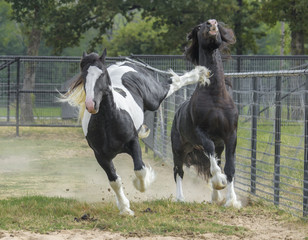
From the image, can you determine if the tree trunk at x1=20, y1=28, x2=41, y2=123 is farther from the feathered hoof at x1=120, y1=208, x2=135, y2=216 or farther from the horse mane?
the feathered hoof at x1=120, y1=208, x2=135, y2=216

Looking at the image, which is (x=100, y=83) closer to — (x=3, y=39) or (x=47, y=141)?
(x=47, y=141)

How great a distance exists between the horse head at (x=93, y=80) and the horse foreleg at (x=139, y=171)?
841 millimetres

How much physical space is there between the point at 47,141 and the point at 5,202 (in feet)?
31.1

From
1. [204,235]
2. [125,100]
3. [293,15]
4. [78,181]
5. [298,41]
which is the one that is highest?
[293,15]

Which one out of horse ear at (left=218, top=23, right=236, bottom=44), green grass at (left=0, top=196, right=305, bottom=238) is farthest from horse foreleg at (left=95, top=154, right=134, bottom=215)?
horse ear at (left=218, top=23, right=236, bottom=44)

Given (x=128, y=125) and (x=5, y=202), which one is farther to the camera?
(x=5, y=202)

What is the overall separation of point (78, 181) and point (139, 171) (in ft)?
12.8

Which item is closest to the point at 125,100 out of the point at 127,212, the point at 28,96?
the point at 127,212

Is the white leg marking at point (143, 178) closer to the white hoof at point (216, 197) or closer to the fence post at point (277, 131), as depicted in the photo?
the white hoof at point (216, 197)

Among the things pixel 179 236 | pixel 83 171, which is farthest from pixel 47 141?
pixel 179 236

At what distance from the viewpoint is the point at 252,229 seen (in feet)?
21.2

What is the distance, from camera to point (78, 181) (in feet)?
35.2

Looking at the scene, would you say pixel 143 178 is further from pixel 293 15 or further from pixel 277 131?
pixel 293 15

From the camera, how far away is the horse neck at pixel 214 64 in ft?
24.7
